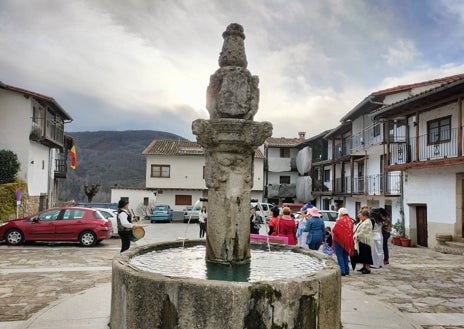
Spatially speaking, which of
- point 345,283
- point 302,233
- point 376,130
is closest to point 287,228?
point 302,233

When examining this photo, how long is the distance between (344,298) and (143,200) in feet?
119

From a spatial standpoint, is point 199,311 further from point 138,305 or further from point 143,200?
point 143,200

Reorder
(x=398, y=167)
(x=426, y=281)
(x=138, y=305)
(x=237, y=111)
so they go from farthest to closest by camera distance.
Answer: (x=398, y=167), (x=426, y=281), (x=237, y=111), (x=138, y=305)

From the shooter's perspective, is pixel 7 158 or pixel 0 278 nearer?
pixel 0 278

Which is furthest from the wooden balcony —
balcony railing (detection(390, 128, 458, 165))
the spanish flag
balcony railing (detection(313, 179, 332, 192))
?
the spanish flag

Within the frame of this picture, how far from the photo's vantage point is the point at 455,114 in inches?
645

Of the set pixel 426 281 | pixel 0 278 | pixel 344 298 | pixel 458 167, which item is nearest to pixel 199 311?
pixel 344 298

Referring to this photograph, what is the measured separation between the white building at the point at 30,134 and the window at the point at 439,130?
22.5 metres

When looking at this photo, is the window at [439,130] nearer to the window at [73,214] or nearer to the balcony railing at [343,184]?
the balcony railing at [343,184]

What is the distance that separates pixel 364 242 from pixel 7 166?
2151 centimetres

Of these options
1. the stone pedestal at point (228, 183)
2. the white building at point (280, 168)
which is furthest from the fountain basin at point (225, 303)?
the white building at point (280, 168)

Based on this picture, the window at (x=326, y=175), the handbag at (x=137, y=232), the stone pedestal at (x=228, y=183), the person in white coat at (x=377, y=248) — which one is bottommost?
the person in white coat at (x=377, y=248)

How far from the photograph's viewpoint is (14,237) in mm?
14336

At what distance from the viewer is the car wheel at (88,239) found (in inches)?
568
